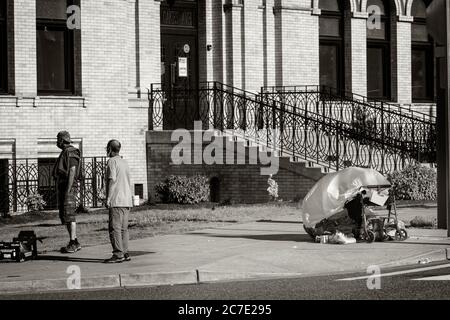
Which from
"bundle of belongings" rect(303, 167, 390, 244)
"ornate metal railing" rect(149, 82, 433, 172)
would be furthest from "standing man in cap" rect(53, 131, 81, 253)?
"ornate metal railing" rect(149, 82, 433, 172)

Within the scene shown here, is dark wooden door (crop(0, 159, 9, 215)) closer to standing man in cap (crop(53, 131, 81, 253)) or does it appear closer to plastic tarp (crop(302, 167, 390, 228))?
standing man in cap (crop(53, 131, 81, 253))

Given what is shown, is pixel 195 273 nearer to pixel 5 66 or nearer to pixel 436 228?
pixel 436 228

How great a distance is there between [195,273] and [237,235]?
13.0 ft

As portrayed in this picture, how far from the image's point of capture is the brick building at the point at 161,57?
21.4 m

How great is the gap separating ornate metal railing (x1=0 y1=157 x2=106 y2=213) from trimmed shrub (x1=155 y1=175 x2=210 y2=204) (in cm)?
149

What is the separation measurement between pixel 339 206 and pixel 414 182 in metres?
7.62

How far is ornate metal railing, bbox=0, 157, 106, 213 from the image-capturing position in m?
20.7

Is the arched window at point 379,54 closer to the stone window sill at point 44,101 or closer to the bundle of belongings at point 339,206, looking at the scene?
the stone window sill at point 44,101

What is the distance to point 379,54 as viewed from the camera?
27906 mm

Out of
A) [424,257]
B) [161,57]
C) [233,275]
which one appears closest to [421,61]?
[161,57]

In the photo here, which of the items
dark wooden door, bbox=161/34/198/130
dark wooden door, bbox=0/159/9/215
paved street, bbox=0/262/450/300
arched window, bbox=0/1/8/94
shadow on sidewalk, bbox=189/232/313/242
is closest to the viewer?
paved street, bbox=0/262/450/300

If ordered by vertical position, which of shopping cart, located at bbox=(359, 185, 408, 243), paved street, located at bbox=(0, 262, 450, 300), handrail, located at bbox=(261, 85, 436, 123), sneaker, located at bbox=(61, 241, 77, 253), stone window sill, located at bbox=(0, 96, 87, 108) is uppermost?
handrail, located at bbox=(261, 85, 436, 123)

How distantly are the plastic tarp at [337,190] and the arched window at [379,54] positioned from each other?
13.3m
